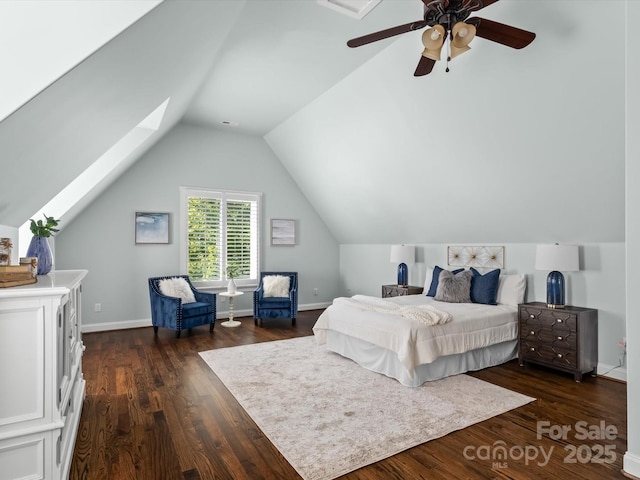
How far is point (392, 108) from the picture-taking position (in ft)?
14.8

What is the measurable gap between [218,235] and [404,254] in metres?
3.24

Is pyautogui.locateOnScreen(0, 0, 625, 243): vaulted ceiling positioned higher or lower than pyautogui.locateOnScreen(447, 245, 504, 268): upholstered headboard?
higher

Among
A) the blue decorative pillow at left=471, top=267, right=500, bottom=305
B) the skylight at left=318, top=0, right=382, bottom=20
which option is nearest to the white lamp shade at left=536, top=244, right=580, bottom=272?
the blue decorative pillow at left=471, top=267, right=500, bottom=305

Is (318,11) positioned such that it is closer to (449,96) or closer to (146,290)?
(449,96)

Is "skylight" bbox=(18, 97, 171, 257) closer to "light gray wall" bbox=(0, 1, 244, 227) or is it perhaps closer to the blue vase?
"light gray wall" bbox=(0, 1, 244, 227)

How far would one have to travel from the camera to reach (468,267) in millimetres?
5617

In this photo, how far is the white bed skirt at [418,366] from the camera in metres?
3.69

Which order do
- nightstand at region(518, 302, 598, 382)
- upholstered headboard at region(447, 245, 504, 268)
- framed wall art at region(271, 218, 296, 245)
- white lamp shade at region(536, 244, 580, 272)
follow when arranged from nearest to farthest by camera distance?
1. nightstand at region(518, 302, 598, 382)
2. white lamp shade at region(536, 244, 580, 272)
3. upholstered headboard at region(447, 245, 504, 268)
4. framed wall art at region(271, 218, 296, 245)

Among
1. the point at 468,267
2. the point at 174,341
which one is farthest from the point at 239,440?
the point at 468,267

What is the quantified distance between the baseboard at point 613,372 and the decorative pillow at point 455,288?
4.86 feet

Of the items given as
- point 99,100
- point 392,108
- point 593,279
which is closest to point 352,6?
point 392,108

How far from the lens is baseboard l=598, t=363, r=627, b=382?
380cm

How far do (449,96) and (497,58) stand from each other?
2.07 feet

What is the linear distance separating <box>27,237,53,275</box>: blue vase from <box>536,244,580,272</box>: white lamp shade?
14.8 feet
